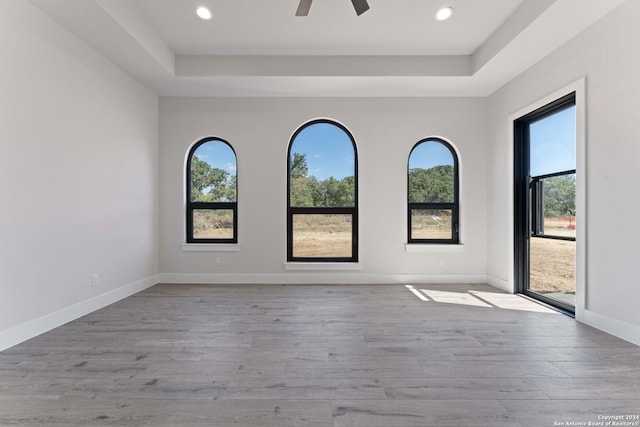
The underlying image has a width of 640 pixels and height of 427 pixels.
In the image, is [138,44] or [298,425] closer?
[298,425]

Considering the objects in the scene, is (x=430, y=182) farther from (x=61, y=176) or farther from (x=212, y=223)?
(x=61, y=176)

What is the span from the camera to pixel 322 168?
4.88 meters

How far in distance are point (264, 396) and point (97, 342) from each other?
5.56ft

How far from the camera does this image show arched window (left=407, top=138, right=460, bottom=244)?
16.0 ft

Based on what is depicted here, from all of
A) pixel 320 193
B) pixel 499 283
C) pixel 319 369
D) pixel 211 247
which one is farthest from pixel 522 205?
pixel 211 247

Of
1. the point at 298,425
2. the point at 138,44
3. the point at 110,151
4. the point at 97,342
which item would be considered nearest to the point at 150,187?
the point at 110,151

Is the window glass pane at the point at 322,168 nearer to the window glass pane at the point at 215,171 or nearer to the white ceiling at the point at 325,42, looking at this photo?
the white ceiling at the point at 325,42

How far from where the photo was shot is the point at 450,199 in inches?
193

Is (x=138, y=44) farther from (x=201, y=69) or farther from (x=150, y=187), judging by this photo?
(x=150, y=187)

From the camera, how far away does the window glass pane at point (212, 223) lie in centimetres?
486

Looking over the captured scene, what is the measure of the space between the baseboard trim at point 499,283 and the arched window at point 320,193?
2084mm

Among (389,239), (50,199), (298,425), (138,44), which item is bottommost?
(298,425)

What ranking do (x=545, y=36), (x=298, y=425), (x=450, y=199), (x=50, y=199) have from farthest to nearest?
(x=450, y=199) → (x=545, y=36) → (x=50, y=199) → (x=298, y=425)

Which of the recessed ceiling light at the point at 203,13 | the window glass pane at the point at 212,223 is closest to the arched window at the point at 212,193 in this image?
the window glass pane at the point at 212,223
